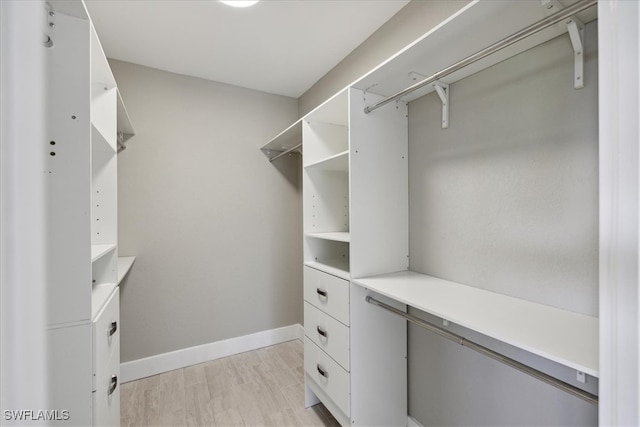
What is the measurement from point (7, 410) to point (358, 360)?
1432 millimetres

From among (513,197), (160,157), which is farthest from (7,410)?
(160,157)

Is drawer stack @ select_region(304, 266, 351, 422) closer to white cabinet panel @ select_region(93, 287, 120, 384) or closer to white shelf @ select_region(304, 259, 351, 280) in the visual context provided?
white shelf @ select_region(304, 259, 351, 280)

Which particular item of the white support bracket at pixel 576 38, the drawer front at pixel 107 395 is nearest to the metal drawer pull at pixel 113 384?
the drawer front at pixel 107 395

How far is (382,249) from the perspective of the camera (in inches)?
60.3

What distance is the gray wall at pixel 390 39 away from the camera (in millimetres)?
1395

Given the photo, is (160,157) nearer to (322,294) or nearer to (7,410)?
(322,294)

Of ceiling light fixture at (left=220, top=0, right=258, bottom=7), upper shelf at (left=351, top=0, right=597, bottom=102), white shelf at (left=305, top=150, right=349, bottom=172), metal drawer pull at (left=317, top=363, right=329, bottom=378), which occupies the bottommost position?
metal drawer pull at (left=317, top=363, right=329, bottom=378)

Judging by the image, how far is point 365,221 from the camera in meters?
1.47

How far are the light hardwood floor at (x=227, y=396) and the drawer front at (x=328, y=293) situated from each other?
75cm

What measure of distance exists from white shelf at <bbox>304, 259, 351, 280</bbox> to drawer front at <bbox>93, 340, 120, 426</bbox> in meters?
1.07

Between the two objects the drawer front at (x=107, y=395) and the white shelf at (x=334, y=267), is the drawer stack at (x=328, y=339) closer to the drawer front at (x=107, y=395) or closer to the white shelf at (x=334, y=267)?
the white shelf at (x=334, y=267)

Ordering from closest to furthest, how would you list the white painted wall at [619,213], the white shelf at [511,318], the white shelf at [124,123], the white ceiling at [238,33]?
the white painted wall at [619,213], the white shelf at [511,318], the white ceiling at [238,33], the white shelf at [124,123]

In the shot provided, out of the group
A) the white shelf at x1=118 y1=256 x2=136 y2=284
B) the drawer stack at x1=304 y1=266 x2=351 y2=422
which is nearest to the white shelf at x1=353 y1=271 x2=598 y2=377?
the drawer stack at x1=304 y1=266 x2=351 y2=422

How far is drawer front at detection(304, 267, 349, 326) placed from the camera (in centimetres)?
→ 146
